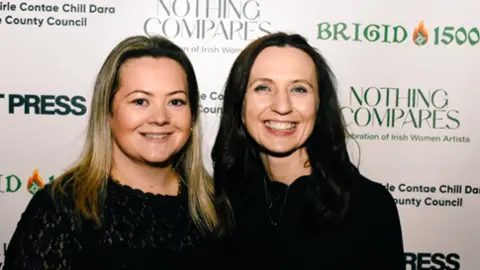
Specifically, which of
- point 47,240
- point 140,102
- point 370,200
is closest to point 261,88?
point 140,102

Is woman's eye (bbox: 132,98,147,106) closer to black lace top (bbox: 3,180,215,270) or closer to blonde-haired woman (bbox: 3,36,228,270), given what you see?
blonde-haired woman (bbox: 3,36,228,270)

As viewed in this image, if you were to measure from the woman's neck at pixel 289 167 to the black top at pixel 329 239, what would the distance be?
103mm

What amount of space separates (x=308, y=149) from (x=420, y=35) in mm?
1137

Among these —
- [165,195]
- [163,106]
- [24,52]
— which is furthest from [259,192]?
[24,52]

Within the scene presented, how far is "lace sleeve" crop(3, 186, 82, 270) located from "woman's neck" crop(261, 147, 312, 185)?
74cm

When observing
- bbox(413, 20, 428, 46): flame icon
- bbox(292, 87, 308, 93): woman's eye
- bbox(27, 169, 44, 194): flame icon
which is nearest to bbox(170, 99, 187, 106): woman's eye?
bbox(292, 87, 308, 93): woman's eye

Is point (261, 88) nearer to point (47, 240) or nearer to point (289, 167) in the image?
point (289, 167)

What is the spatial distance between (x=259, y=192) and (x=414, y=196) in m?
1.15

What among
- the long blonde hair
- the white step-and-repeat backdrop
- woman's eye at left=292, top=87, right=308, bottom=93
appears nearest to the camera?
the long blonde hair

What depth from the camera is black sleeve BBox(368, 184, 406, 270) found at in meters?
1.59

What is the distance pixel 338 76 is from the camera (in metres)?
2.48

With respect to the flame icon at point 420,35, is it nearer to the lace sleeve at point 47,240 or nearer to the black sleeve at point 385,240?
the black sleeve at point 385,240

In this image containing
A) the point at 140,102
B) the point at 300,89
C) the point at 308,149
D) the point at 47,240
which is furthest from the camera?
the point at 308,149

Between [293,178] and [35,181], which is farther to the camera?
[35,181]
